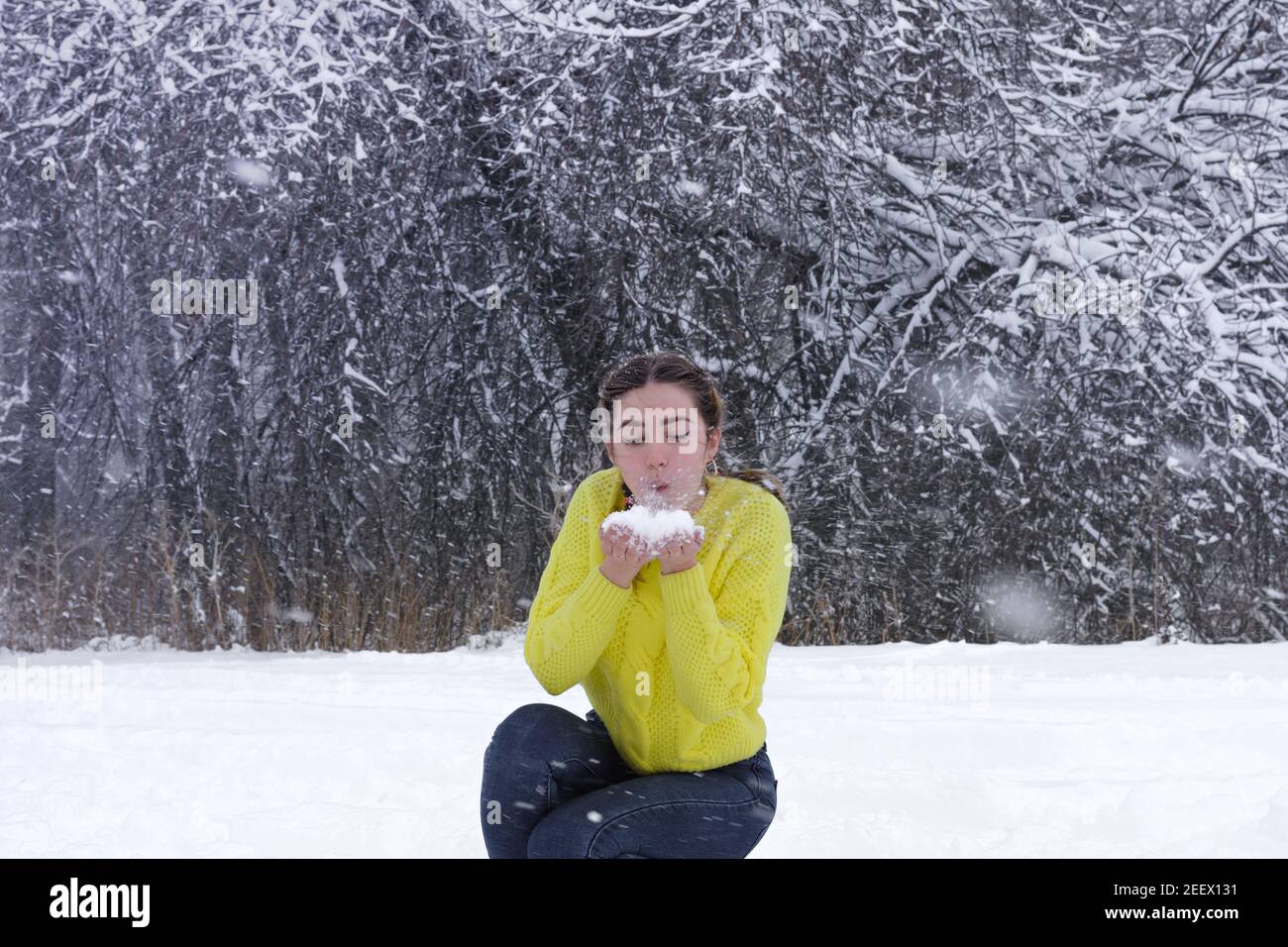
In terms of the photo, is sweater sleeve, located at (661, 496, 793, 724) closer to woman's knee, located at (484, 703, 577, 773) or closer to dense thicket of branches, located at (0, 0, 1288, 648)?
woman's knee, located at (484, 703, 577, 773)

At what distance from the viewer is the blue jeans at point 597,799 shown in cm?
183

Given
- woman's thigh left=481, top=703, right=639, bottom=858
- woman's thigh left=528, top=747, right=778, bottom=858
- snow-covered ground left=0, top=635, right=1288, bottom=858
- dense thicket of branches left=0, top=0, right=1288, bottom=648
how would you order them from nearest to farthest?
1. woman's thigh left=528, top=747, right=778, bottom=858
2. woman's thigh left=481, top=703, right=639, bottom=858
3. snow-covered ground left=0, top=635, right=1288, bottom=858
4. dense thicket of branches left=0, top=0, right=1288, bottom=648

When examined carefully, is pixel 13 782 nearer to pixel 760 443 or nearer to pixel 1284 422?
A: pixel 760 443

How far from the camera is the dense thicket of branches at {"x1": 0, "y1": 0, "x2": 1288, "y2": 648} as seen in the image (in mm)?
6332

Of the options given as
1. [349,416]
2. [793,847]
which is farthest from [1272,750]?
[349,416]

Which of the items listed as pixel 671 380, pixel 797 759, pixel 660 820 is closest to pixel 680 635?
pixel 660 820

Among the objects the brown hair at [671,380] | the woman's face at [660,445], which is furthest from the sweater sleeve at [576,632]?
the brown hair at [671,380]

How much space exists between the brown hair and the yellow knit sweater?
0.36 ft

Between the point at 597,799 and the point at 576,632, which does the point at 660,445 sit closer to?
the point at 576,632

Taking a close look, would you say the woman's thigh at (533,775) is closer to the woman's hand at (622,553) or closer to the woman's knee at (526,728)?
the woman's knee at (526,728)

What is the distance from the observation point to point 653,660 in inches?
77.3

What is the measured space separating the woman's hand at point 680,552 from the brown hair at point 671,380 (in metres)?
0.23

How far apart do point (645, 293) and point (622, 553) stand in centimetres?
461

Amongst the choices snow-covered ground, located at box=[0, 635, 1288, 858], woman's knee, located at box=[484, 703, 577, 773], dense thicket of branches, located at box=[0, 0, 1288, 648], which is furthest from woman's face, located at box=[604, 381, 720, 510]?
dense thicket of branches, located at box=[0, 0, 1288, 648]
